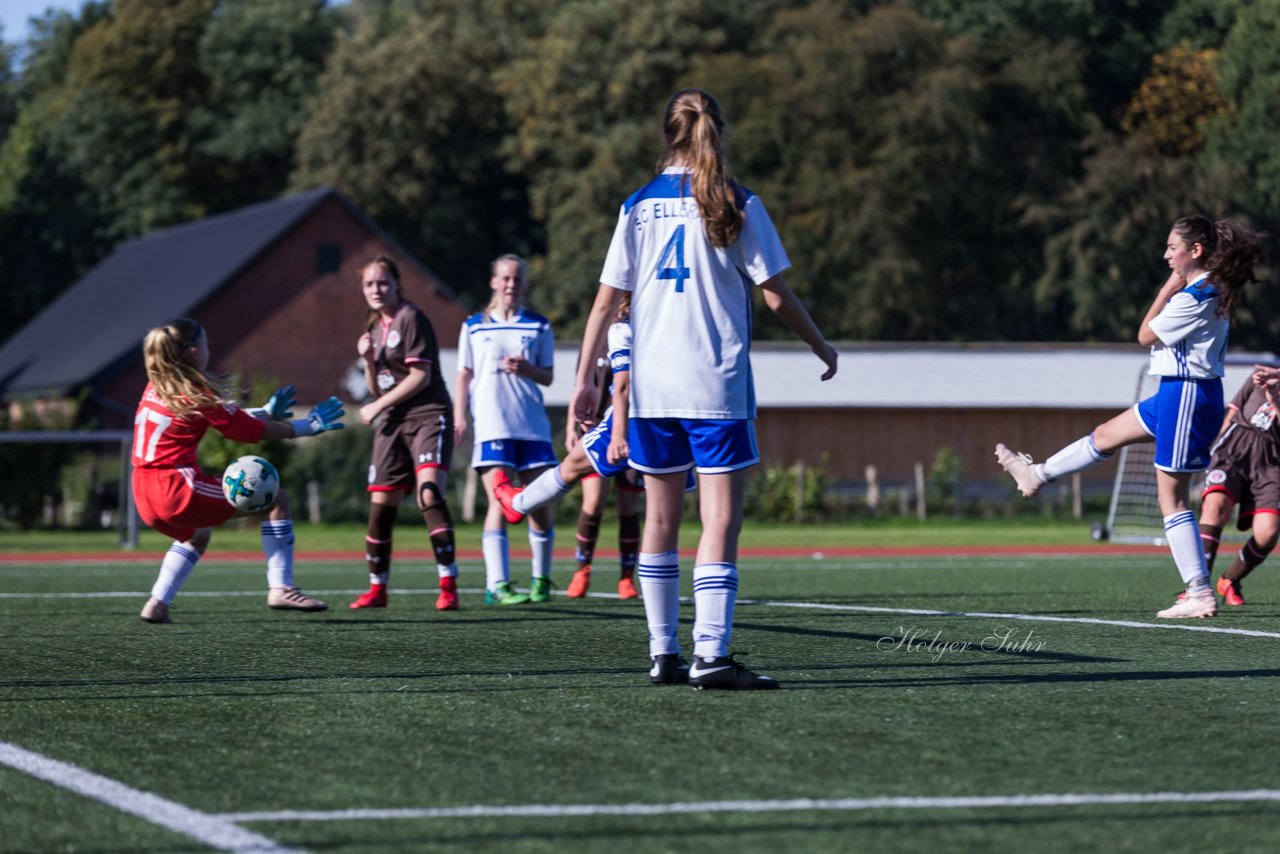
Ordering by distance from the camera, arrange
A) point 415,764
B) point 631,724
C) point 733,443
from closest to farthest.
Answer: point 415,764 → point 631,724 → point 733,443

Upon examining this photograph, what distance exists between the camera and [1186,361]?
9008 millimetres

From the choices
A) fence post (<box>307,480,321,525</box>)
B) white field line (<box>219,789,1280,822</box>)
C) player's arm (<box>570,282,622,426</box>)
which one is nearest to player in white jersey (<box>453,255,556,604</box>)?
player's arm (<box>570,282,622,426</box>)

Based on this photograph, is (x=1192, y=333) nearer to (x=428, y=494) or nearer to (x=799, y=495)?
(x=428, y=494)

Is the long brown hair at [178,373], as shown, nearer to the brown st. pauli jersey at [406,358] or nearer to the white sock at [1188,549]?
the brown st. pauli jersey at [406,358]

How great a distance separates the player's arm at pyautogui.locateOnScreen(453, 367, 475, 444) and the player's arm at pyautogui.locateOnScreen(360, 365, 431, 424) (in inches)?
14.0

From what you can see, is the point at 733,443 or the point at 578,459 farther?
the point at 578,459

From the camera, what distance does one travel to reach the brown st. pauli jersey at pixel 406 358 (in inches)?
423

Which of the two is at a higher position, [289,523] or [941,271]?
[941,271]

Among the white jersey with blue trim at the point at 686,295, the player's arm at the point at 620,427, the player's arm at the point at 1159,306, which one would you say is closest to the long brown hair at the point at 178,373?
the player's arm at the point at 620,427

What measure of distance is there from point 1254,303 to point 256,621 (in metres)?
48.4

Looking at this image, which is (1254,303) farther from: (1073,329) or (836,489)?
(836,489)

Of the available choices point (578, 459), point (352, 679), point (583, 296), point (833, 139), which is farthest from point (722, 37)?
point (352, 679)

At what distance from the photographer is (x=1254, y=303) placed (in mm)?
53625

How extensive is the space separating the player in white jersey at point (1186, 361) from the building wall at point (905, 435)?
36.8 m
